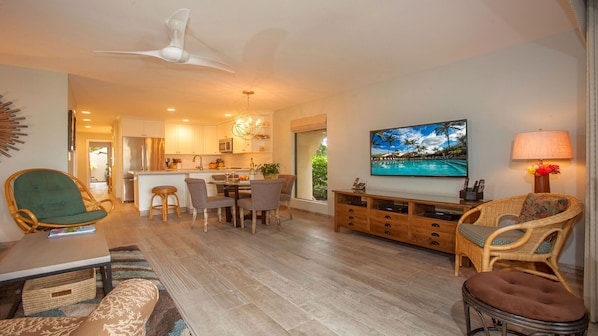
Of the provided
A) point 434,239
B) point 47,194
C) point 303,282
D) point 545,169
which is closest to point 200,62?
point 303,282

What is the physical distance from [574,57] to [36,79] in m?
6.40

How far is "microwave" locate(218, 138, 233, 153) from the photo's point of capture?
26.5 ft

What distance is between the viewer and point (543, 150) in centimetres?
256

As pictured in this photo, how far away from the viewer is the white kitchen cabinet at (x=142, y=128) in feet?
24.6

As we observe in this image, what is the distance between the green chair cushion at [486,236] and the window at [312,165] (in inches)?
136

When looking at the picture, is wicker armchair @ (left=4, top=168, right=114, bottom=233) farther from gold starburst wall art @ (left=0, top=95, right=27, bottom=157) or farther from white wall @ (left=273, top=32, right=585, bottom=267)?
white wall @ (left=273, top=32, right=585, bottom=267)

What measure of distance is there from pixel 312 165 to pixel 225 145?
3212 mm

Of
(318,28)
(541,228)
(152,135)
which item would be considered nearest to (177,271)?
(318,28)

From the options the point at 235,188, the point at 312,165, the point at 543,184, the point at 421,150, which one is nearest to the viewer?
the point at 543,184

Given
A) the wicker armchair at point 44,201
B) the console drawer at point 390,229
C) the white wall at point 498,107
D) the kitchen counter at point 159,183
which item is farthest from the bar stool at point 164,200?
the console drawer at point 390,229

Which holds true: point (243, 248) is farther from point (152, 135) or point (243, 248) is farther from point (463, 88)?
point (152, 135)

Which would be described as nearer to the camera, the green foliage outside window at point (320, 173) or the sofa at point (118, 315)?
the sofa at point (118, 315)

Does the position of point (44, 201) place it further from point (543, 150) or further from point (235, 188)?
point (543, 150)

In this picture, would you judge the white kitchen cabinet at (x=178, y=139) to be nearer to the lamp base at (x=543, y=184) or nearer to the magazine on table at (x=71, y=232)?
the magazine on table at (x=71, y=232)
